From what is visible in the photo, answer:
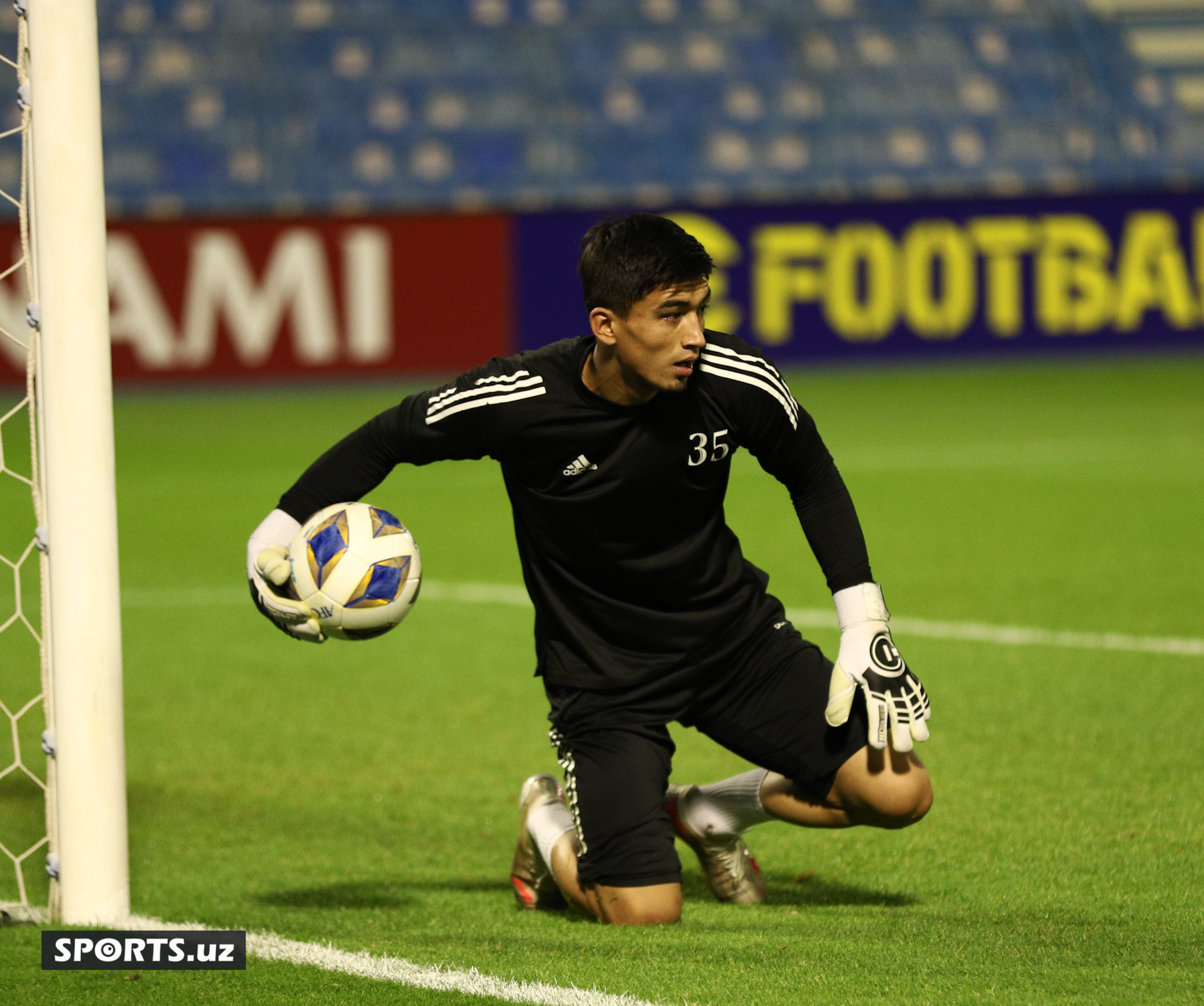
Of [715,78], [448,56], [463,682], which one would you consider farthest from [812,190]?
[463,682]

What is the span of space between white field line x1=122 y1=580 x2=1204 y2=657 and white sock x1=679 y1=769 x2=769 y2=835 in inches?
113

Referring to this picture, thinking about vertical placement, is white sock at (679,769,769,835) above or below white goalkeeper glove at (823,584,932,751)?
below

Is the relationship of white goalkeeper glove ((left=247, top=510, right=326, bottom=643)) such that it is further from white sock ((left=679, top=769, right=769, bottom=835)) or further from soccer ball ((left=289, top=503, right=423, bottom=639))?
white sock ((left=679, top=769, right=769, bottom=835))

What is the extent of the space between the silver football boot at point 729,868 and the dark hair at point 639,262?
127 centimetres

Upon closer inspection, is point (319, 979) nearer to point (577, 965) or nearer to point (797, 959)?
point (577, 965)

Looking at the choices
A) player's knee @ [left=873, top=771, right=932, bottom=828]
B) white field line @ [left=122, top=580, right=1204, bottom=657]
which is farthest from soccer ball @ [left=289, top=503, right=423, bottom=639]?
white field line @ [left=122, top=580, right=1204, bottom=657]

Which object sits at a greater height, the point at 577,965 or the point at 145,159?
the point at 145,159

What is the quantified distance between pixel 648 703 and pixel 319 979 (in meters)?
1.05

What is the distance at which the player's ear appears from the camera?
12.2ft

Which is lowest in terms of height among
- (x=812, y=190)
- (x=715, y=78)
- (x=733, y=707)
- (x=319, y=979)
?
(x=319, y=979)

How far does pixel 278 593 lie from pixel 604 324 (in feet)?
3.10

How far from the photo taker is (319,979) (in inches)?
132

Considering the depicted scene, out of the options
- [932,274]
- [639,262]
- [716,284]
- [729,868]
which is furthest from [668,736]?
[932,274]

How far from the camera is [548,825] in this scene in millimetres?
4121
